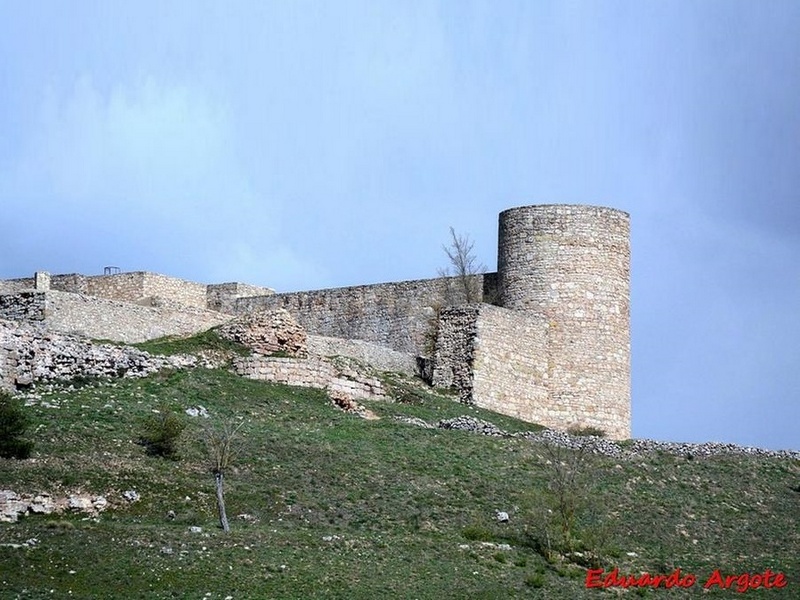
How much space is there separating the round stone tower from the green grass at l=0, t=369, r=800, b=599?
6545 millimetres

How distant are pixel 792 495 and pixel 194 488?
11622 millimetres

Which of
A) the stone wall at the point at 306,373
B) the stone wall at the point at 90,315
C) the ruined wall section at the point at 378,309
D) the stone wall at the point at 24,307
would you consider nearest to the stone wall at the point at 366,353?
the ruined wall section at the point at 378,309

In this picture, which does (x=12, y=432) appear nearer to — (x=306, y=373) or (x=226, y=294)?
(x=306, y=373)

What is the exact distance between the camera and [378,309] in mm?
46594

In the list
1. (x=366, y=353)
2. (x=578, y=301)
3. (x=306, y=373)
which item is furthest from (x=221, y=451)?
(x=578, y=301)

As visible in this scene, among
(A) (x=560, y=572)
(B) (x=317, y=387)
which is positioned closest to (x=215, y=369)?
(B) (x=317, y=387)

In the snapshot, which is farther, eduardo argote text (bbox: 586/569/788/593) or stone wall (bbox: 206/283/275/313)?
stone wall (bbox: 206/283/275/313)

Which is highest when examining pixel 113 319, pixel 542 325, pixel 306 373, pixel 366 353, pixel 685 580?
pixel 542 325

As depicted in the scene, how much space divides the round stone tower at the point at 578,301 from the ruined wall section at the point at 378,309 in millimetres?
1954

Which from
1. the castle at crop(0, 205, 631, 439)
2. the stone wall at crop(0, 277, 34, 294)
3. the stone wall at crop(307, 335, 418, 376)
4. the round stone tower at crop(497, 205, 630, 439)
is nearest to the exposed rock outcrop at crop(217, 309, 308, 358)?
the stone wall at crop(307, 335, 418, 376)

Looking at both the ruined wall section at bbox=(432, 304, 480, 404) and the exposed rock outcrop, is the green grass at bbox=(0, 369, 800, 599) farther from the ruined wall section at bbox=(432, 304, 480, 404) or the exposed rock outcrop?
the ruined wall section at bbox=(432, 304, 480, 404)

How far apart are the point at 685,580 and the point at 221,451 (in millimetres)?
7417

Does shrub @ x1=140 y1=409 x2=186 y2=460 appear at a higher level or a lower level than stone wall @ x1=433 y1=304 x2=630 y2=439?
lower

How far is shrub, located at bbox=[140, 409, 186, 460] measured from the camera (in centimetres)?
2988
